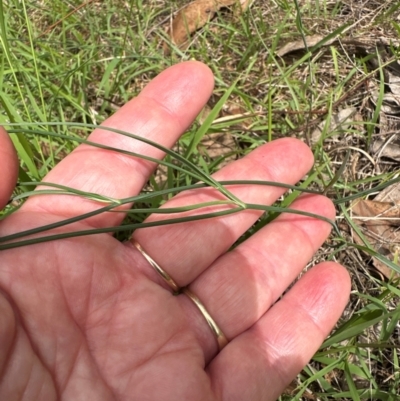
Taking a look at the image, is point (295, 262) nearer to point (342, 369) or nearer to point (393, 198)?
point (342, 369)

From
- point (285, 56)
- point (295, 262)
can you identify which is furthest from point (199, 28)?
point (295, 262)

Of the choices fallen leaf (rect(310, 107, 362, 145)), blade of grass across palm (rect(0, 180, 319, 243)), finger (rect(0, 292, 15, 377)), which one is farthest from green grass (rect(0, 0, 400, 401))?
finger (rect(0, 292, 15, 377))

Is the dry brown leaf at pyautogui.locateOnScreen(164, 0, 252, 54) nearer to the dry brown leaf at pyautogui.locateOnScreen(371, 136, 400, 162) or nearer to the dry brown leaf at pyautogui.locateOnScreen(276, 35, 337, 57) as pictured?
the dry brown leaf at pyautogui.locateOnScreen(276, 35, 337, 57)

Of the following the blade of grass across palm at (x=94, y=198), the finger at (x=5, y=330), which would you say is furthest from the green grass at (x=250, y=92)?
the finger at (x=5, y=330)

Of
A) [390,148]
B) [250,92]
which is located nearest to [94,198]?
[250,92]

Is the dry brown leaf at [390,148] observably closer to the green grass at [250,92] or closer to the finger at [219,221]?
the green grass at [250,92]

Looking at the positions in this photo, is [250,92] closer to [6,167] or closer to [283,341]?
[283,341]
